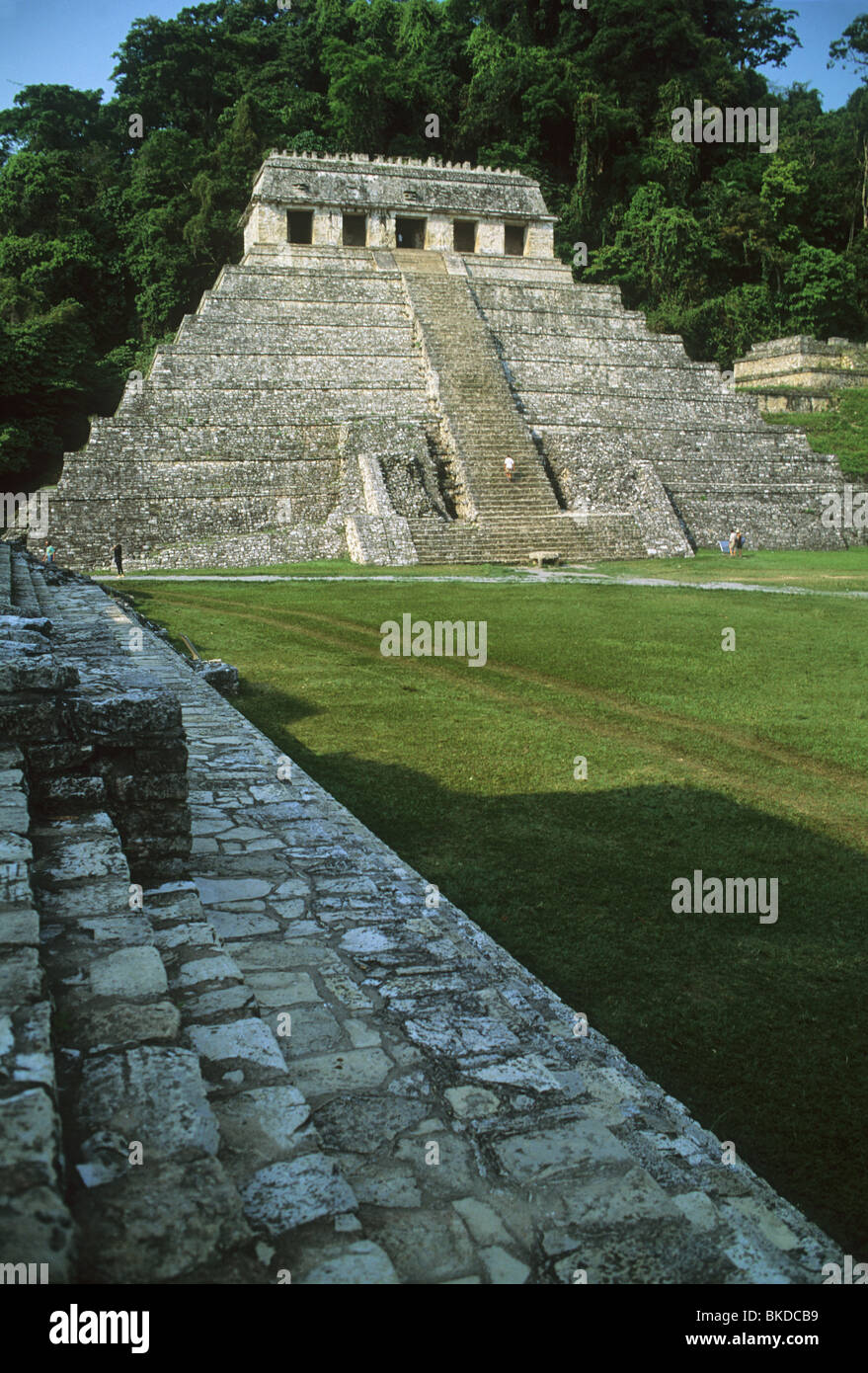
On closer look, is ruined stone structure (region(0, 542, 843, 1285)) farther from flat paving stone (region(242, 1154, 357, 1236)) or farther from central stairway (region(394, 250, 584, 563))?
central stairway (region(394, 250, 584, 563))

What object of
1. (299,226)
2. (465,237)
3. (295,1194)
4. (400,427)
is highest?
(465,237)

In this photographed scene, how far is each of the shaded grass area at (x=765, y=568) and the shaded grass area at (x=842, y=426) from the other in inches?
242

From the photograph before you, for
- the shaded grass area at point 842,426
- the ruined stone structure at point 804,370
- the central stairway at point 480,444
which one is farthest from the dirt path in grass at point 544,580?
the ruined stone structure at point 804,370

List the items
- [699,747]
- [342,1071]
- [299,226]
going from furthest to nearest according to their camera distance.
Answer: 1. [299,226]
2. [699,747]
3. [342,1071]

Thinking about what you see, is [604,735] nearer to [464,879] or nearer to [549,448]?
[464,879]

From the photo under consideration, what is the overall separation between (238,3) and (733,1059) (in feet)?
210

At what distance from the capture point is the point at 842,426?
33.5 meters

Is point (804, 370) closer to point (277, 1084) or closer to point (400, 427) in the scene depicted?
point (400, 427)

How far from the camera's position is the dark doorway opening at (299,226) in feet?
114

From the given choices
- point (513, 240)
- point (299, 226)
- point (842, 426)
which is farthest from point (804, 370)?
point (299, 226)

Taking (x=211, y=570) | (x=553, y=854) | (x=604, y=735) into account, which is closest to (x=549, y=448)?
(x=211, y=570)

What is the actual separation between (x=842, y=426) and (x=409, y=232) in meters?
17.7

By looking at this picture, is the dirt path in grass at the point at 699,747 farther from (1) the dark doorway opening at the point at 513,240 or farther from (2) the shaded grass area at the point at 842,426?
(1) the dark doorway opening at the point at 513,240

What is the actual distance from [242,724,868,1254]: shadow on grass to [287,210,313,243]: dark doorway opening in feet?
108
